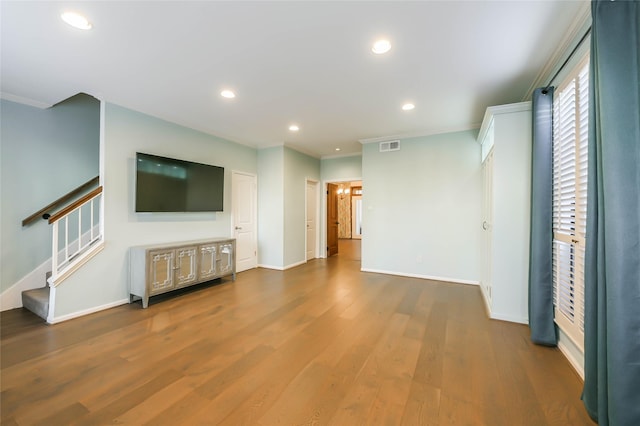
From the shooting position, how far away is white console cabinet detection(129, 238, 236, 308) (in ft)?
11.1

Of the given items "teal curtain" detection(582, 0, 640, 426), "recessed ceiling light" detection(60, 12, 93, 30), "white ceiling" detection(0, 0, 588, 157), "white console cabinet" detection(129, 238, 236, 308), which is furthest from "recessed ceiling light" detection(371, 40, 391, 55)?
"white console cabinet" detection(129, 238, 236, 308)

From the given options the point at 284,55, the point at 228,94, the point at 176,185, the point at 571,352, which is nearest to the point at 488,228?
the point at 571,352

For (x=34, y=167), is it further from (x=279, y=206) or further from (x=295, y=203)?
(x=295, y=203)

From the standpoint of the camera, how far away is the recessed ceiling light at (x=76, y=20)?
1.88 meters

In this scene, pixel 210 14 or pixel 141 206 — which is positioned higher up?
pixel 210 14

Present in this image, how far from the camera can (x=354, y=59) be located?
7.95ft

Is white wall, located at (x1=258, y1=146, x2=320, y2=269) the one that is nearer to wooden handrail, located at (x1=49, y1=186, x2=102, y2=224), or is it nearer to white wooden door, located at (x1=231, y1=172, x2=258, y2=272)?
white wooden door, located at (x1=231, y1=172, x2=258, y2=272)

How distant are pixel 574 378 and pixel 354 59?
3.12 m

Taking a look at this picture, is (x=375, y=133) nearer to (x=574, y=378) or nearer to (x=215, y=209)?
(x=215, y=209)

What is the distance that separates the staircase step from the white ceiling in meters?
2.45

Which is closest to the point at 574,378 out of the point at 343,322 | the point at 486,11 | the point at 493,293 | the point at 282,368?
the point at 493,293

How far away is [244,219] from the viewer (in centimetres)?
542

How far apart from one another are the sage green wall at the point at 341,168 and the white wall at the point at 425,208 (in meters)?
1.16

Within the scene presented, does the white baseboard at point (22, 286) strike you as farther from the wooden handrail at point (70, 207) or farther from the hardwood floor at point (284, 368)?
the wooden handrail at point (70, 207)
